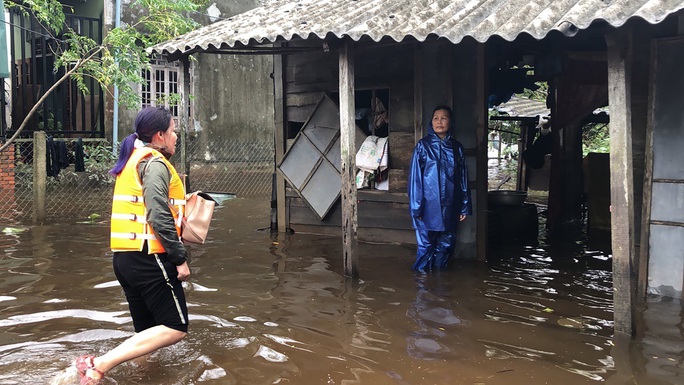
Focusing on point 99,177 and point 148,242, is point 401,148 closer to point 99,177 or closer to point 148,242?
point 148,242

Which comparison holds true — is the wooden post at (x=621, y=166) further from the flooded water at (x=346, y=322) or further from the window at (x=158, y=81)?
the window at (x=158, y=81)

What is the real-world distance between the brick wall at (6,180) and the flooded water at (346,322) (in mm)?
2677

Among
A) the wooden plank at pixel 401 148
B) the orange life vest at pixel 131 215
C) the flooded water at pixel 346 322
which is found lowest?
the flooded water at pixel 346 322

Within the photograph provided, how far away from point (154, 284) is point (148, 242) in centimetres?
27

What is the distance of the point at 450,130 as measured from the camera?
718 cm

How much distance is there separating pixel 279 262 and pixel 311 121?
8.17 feet

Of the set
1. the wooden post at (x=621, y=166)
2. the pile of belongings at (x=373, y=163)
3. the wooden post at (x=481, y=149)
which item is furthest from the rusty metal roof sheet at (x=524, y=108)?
the wooden post at (x=621, y=166)

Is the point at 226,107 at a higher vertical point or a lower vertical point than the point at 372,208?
higher

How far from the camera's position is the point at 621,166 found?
15.6 ft

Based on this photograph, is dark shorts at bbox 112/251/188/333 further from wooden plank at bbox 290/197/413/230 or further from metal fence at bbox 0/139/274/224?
wooden plank at bbox 290/197/413/230

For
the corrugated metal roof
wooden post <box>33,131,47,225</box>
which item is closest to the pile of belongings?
the corrugated metal roof

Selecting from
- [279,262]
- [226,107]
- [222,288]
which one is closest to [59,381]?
[222,288]

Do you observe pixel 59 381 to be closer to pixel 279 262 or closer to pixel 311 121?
pixel 279 262

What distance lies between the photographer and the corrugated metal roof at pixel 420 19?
4.60 m
